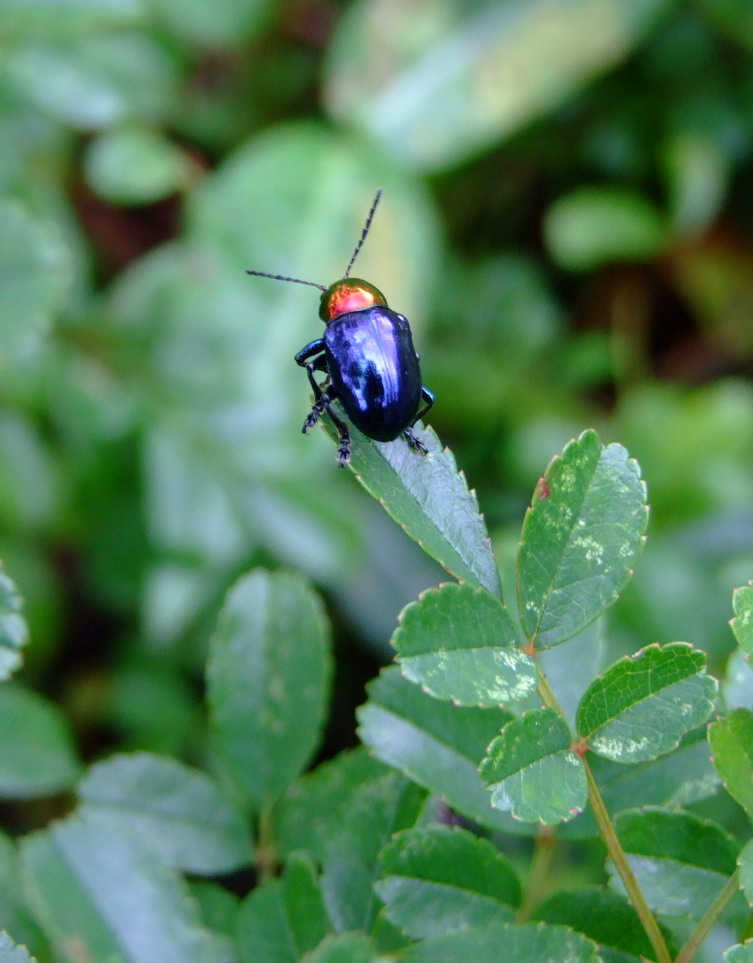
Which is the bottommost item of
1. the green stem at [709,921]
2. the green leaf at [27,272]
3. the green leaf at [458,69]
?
the green stem at [709,921]

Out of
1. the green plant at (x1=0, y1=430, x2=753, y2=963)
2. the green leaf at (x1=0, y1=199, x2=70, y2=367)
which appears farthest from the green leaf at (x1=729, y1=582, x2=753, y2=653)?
the green leaf at (x1=0, y1=199, x2=70, y2=367)

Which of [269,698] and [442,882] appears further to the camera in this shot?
[269,698]

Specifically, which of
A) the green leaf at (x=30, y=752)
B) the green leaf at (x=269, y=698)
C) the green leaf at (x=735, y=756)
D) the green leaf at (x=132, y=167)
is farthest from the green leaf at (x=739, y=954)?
the green leaf at (x=132, y=167)

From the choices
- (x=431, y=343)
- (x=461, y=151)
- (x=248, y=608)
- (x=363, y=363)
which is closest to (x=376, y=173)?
(x=461, y=151)

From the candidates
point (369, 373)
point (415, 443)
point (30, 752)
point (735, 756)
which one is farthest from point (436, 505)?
point (30, 752)

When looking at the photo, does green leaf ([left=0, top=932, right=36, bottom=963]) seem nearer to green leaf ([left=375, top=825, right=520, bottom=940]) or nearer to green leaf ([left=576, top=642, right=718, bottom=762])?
green leaf ([left=375, top=825, right=520, bottom=940])

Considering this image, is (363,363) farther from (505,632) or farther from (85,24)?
(85,24)

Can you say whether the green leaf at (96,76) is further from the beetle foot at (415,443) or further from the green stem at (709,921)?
the green stem at (709,921)

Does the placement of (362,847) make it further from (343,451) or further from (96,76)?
(96,76)
